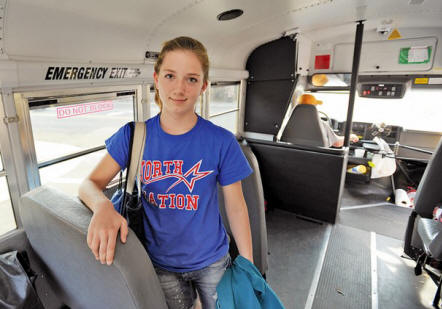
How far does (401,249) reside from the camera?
3221 mm

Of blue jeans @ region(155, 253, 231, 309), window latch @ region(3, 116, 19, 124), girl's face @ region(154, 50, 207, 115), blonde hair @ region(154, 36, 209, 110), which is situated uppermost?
blonde hair @ region(154, 36, 209, 110)

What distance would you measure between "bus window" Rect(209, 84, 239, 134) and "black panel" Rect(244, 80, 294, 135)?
28cm

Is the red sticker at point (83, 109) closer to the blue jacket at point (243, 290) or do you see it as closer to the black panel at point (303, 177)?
the blue jacket at point (243, 290)

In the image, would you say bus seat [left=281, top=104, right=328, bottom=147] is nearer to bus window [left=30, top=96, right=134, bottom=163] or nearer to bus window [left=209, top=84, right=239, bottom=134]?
bus window [left=209, top=84, right=239, bottom=134]

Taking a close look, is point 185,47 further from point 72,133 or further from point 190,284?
point 72,133

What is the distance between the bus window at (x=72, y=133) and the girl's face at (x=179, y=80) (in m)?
1.14

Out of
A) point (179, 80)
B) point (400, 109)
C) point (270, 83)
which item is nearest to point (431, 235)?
point (179, 80)

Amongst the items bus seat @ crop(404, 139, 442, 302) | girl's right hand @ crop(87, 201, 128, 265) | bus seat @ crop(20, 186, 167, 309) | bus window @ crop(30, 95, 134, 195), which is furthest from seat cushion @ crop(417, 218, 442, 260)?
bus window @ crop(30, 95, 134, 195)

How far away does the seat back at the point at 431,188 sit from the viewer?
2.46 meters

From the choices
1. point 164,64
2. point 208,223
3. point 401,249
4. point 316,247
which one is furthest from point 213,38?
point 401,249

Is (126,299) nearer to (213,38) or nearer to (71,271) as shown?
(71,271)

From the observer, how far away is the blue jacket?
44.3 inches

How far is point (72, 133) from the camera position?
2.25 meters

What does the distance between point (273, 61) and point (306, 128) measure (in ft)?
4.10
